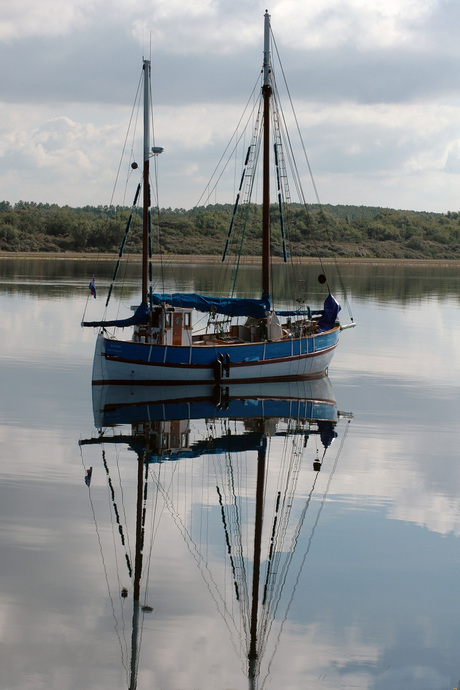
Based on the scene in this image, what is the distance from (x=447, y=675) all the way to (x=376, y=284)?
98502mm

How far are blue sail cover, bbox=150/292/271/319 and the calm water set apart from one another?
5761 mm

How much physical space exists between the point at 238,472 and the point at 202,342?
13915mm

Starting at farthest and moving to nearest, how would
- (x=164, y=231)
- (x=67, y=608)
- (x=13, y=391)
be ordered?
(x=164, y=231) < (x=13, y=391) < (x=67, y=608)

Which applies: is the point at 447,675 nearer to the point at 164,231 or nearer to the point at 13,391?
the point at 13,391

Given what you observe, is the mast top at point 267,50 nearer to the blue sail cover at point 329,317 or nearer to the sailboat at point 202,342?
the sailboat at point 202,342

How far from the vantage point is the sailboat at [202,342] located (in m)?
32.7

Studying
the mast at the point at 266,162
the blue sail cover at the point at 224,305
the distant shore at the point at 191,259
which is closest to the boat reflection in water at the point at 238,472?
the blue sail cover at the point at 224,305

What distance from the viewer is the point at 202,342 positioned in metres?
35.4

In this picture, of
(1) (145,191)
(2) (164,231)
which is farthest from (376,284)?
(2) (164,231)

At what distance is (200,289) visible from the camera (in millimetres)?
80750

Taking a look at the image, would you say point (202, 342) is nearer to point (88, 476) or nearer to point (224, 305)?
point (224, 305)

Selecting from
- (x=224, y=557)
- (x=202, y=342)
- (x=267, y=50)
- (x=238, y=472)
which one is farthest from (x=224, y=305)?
(x=224, y=557)

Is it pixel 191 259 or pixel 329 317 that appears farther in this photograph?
pixel 191 259

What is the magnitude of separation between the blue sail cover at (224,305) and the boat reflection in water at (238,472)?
A: 2782mm
